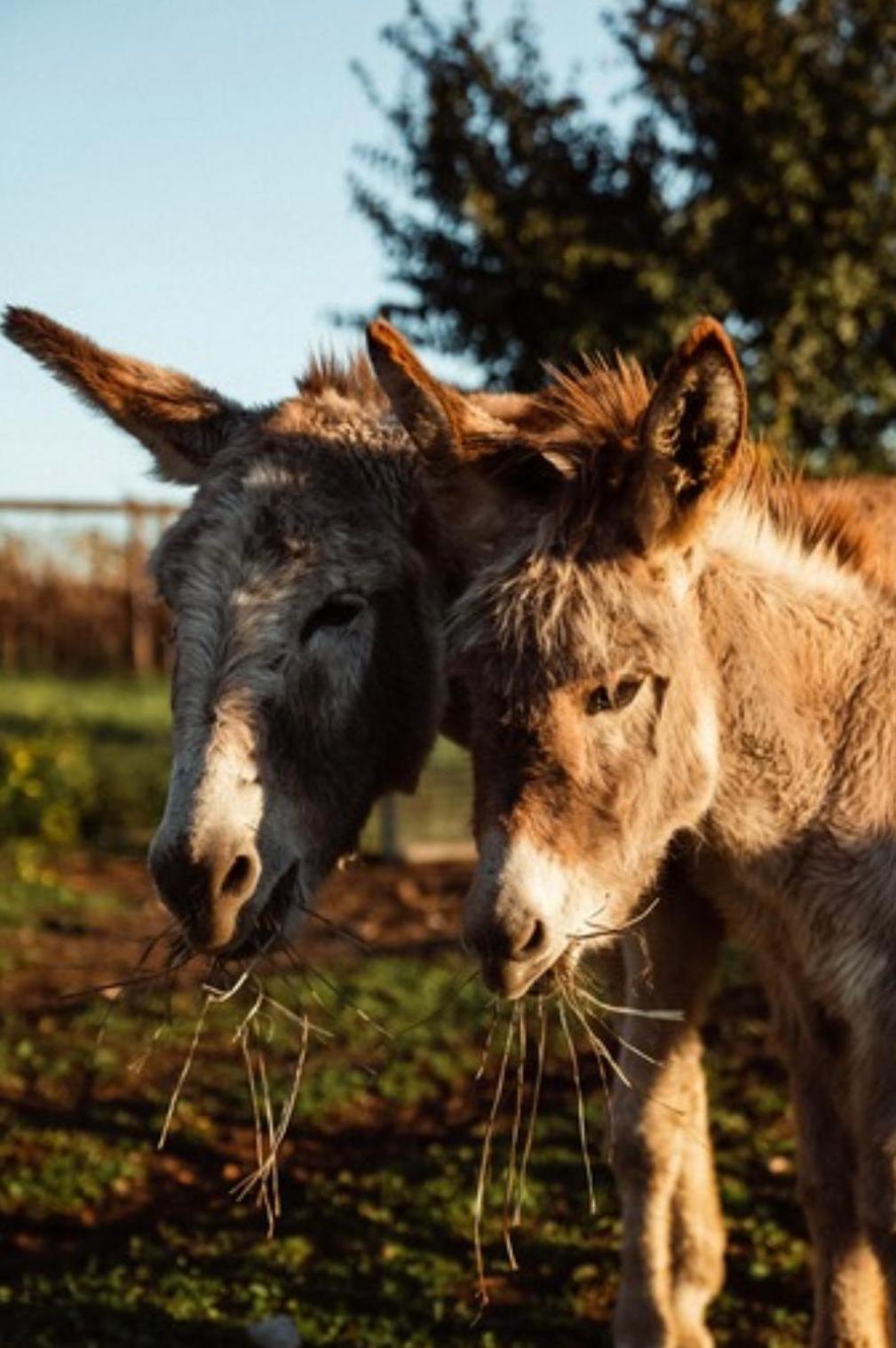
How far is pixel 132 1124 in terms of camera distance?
625 cm

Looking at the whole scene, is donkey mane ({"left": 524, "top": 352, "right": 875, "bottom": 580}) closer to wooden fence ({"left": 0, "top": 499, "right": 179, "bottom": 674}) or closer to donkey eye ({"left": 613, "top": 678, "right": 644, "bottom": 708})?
donkey eye ({"left": 613, "top": 678, "right": 644, "bottom": 708})

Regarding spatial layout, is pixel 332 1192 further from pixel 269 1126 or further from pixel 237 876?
pixel 237 876

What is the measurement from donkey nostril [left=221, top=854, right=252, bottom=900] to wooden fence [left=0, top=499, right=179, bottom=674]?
31.1 feet

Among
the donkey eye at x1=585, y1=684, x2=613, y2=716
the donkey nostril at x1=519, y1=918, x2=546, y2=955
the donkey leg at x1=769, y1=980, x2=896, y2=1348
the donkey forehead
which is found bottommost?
the donkey leg at x1=769, y1=980, x2=896, y2=1348

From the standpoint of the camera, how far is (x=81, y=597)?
1369cm

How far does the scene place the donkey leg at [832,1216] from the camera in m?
3.85

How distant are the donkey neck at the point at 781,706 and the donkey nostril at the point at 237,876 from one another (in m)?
1.04

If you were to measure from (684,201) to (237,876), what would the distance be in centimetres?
574

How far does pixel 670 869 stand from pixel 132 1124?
3164 millimetres

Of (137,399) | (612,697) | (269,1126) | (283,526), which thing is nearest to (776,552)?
(612,697)

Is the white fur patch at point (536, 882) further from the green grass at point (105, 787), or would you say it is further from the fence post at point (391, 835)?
the fence post at point (391, 835)

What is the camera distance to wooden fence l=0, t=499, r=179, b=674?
1294 centimetres

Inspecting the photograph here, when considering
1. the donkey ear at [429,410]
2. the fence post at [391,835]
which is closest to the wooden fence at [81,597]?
the fence post at [391,835]

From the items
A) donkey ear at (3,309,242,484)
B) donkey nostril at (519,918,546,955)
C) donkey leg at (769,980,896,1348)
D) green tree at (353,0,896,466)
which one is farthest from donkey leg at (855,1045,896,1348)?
green tree at (353,0,896,466)
